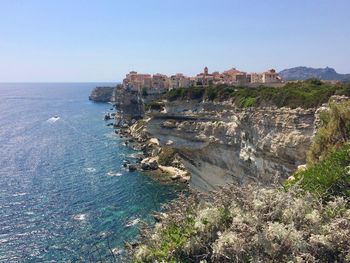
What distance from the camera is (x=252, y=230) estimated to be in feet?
31.2

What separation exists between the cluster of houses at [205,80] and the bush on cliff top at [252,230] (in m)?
78.3

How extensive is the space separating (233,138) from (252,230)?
34758mm

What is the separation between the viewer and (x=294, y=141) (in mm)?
34000

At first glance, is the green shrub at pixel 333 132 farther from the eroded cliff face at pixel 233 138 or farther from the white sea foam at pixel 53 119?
the white sea foam at pixel 53 119

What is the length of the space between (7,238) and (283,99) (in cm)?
2960

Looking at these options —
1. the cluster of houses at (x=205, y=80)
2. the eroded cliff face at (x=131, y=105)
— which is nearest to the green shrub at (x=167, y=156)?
the cluster of houses at (x=205, y=80)

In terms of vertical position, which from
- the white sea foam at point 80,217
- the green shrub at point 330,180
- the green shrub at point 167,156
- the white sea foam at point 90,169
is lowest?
the white sea foam at point 80,217

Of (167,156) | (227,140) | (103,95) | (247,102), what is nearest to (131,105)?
(167,156)

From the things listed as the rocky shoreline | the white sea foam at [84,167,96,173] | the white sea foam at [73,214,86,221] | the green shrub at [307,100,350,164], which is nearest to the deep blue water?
the white sea foam at [84,167,96,173]

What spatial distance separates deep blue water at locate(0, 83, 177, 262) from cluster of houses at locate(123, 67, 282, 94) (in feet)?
105

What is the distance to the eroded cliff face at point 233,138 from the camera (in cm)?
3466

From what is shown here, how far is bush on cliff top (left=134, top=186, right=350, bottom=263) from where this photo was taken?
9008 millimetres

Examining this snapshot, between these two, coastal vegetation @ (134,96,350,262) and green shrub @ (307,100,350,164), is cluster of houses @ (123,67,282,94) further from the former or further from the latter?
coastal vegetation @ (134,96,350,262)

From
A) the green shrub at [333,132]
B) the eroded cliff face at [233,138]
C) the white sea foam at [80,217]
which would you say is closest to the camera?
the green shrub at [333,132]
